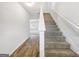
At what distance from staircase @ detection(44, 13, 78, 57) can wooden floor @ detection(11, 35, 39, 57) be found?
0.16 m

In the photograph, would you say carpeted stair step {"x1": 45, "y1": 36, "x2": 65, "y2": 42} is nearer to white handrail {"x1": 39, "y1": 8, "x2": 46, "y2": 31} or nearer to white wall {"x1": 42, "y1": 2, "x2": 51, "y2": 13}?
white handrail {"x1": 39, "y1": 8, "x2": 46, "y2": 31}

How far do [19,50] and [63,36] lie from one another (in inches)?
25.8

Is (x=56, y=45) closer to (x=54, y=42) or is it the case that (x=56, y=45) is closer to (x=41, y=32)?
(x=54, y=42)

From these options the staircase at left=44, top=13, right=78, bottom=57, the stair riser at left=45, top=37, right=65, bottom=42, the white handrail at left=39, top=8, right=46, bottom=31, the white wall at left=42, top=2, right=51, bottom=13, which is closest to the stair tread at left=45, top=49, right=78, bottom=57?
the staircase at left=44, top=13, right=78, bottom=57

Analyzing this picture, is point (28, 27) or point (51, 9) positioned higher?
point (51, 9)

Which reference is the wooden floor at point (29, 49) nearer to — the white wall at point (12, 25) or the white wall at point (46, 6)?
the white wall at point (12, 25)

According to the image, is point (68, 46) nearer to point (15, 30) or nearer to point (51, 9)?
point (51, 9)

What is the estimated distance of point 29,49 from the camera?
2107 millimetres

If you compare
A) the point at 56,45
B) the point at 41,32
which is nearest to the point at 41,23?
the point at 41,32

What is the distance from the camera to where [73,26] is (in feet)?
7.25

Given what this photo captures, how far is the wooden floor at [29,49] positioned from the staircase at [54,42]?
0.53 feet

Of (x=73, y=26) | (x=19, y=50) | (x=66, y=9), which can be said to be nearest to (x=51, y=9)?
(x=66, y=9)

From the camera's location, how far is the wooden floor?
2088mm

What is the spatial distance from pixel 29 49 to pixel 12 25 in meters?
0.41
